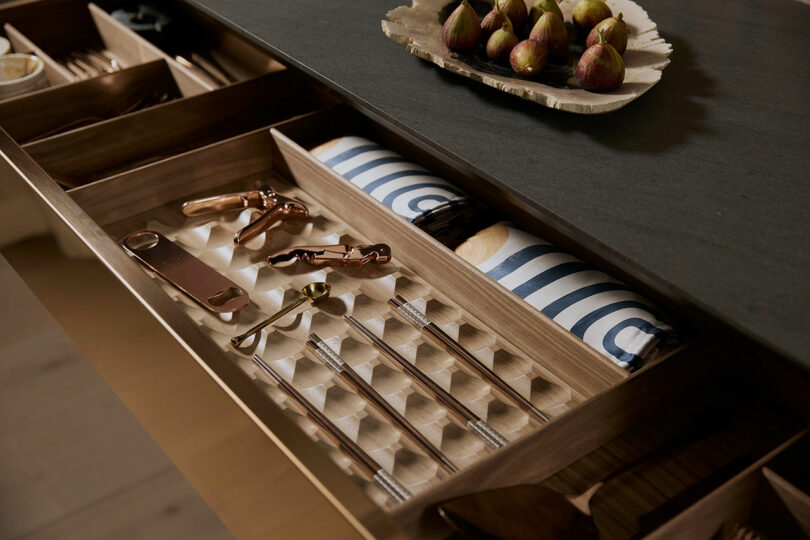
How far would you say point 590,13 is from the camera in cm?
110

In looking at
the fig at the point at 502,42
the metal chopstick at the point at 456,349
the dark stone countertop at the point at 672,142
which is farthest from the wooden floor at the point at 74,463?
the fig at the point at 502,42

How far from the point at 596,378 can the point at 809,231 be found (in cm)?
28

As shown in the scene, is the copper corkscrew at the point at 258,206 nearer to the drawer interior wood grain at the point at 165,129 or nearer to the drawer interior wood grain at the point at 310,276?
the drawer interior wood grain at the point at 310,276

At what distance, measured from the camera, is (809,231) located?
2.61ft

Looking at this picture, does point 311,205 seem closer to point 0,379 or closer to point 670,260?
point 670,260

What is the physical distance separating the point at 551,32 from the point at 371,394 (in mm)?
528

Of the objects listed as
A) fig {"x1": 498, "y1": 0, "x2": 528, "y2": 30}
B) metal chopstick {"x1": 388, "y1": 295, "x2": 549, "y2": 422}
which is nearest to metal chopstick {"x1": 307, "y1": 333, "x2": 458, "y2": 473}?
metal chopstick {"x1": 388, "y1": 295, "x2": 549, "y2": 422}

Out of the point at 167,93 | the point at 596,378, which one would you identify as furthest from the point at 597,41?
the point at 167,93

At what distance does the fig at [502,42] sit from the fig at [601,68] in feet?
0.35

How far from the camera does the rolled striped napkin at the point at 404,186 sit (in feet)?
3.85

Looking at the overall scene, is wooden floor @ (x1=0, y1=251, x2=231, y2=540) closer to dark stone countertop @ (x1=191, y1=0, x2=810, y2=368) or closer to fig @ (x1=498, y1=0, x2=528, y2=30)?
dark stone countertop @ (x1=191, y1=0, x2=810, y2=368)

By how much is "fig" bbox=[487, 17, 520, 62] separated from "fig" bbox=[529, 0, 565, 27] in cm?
7

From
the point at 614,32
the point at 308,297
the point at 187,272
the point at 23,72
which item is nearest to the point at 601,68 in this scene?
the point at 614,32

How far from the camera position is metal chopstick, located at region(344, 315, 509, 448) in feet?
2.91
